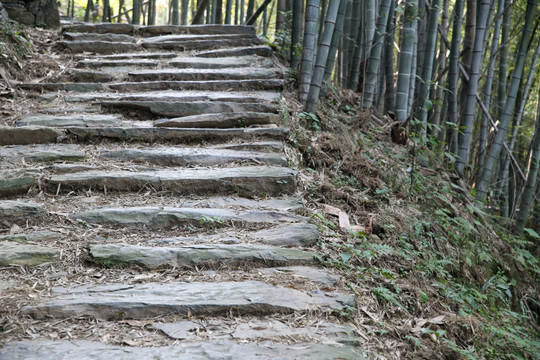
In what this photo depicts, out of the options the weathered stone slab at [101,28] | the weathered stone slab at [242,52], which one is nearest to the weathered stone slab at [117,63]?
the weathered stone slab at [242,52]

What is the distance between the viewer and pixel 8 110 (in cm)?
356

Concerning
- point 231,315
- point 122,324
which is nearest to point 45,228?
point 122,324

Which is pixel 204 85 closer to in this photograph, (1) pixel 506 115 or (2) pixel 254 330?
(1) pixel 506 115

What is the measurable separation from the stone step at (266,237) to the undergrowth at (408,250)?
89 mm

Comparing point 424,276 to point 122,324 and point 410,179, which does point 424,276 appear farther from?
point 122,324

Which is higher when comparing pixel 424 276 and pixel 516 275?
pixel 424 276

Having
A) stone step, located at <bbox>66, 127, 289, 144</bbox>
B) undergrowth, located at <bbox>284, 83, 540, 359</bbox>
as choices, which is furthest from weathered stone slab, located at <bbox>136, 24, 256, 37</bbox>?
stone step, located at <bbox>66, 127, 289, 144</bbox>

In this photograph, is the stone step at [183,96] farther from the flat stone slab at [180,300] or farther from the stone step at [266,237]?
the flat stone slab at [180,300]

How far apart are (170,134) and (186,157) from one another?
32 centimetres

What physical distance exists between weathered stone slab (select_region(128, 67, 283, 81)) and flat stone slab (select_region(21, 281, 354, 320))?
2611 millimetres

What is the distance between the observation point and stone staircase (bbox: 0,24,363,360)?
1.69m

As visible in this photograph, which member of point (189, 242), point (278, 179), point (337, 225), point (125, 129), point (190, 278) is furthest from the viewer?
point (125, 129)

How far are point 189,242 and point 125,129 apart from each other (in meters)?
1.34

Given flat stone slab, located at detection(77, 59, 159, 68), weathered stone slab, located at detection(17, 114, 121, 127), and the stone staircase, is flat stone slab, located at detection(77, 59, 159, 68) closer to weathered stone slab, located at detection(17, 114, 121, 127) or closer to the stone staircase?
the stone staircase
